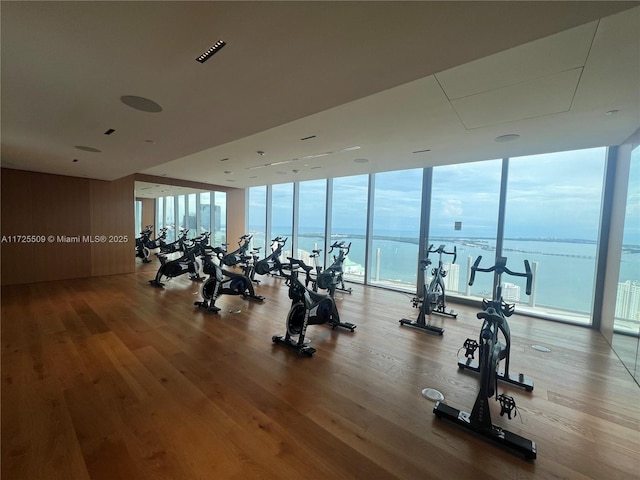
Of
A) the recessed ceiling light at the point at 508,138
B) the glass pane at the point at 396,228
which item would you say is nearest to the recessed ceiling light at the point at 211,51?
the recessed ceiling light at the point at 508,138

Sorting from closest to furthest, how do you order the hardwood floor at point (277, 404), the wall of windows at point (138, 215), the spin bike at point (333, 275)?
the hardwood floor at point (277, 404) < the spin bike at point (333, 275) < the wall of windows at point (138, 215)

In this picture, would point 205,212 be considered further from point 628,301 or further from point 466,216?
point 628,301

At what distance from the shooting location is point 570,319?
444 cm

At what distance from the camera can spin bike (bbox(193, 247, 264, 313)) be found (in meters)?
4.50

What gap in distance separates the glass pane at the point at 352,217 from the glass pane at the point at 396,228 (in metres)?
0.31

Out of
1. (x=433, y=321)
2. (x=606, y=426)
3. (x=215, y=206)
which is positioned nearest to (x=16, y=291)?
(x=215, y=206)

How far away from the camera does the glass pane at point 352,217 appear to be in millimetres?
6938

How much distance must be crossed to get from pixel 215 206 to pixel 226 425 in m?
8.78

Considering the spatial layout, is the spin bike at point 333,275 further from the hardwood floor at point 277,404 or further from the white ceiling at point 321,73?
the white ceiling at point 321,73

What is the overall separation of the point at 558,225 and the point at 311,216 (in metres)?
5.94

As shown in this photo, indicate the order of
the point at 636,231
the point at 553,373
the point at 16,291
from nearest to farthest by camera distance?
the point at 553,373
the point at 636,231
the point at 16,291

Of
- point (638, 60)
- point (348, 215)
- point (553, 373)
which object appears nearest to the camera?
point (638, 60)

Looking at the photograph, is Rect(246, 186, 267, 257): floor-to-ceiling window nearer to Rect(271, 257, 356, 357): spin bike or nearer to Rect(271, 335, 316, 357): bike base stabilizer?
Rect(271, 257, 356, 357): spin bike

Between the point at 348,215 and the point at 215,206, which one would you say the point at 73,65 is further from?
the point at 215,206
